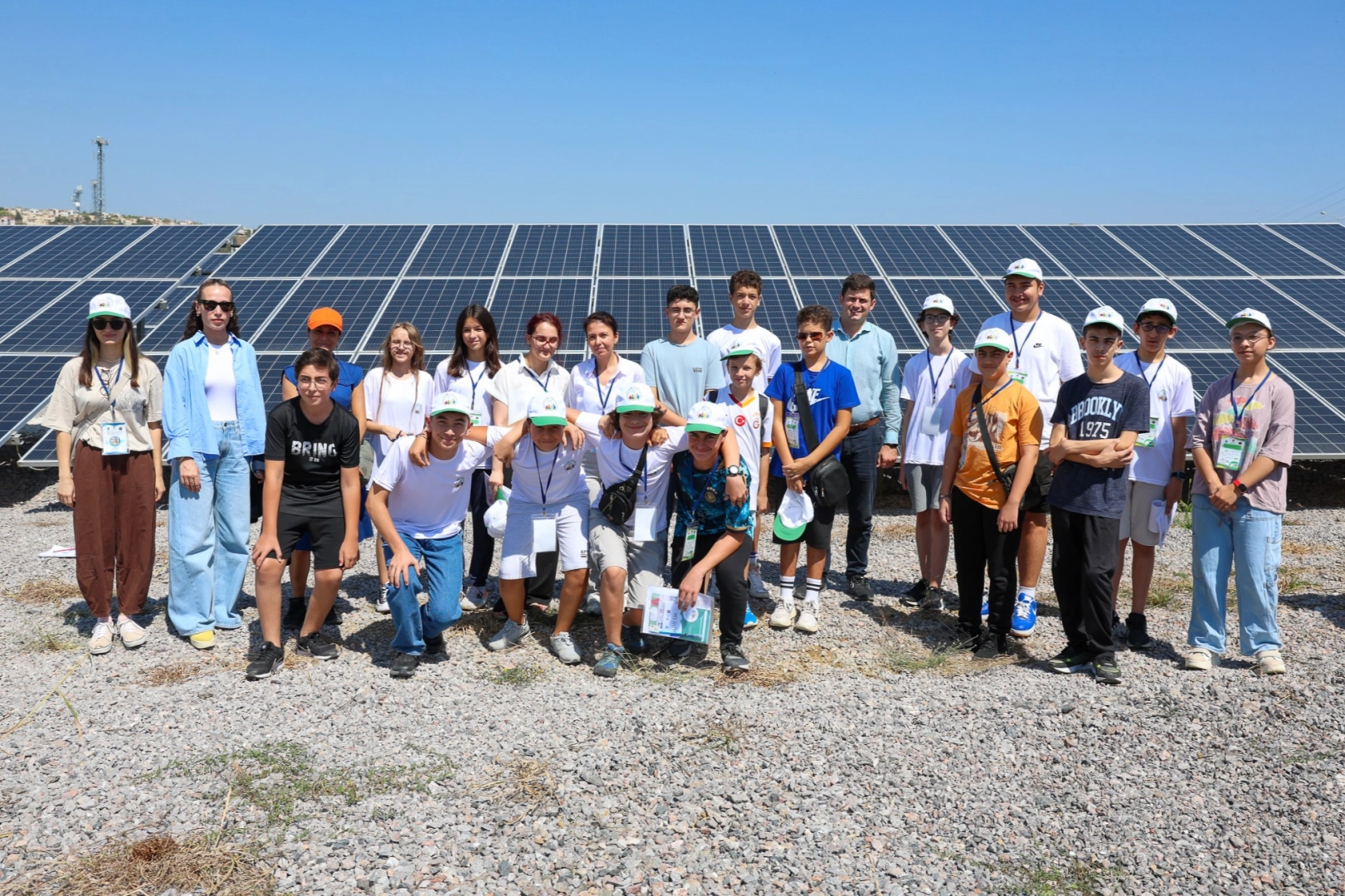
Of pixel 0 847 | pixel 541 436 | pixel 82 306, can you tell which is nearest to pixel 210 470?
pixel 541 436

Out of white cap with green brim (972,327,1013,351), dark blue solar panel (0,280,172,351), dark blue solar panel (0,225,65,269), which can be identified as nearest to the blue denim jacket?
white cap with green brim (972,327,1013,351)

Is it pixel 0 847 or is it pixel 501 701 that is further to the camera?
pixel 501 701

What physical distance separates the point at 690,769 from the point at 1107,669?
2474 millimetres

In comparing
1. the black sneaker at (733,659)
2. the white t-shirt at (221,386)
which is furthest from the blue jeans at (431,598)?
the black sneaker at (733,659)

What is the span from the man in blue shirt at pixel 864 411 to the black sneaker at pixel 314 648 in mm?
3496

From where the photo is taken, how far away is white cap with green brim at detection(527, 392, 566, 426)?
5.41 meters

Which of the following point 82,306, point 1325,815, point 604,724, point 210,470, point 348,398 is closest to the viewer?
point 1325,815

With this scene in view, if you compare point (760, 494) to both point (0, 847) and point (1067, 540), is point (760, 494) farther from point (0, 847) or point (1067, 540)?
point (0, 847)

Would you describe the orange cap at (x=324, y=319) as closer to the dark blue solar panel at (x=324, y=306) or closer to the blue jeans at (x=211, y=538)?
the blue jeans at (x=211, y=538)

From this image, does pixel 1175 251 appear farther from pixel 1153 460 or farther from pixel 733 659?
pixel 733 659

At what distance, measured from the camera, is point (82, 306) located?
12.3 m

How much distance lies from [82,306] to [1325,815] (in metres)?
13.6

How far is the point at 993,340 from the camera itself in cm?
557

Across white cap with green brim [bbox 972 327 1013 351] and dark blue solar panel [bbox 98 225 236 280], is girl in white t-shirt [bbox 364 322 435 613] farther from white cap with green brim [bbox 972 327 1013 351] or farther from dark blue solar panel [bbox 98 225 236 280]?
dark blue solar panel [bbox 98 225 236 280]
